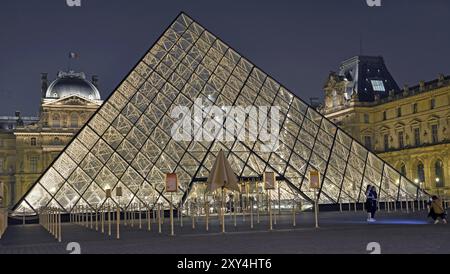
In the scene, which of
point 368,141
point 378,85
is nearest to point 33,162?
point 368,141

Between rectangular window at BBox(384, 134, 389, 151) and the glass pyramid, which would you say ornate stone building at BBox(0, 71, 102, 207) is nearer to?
rectangular window at BBox(384, 134, 389, 151)

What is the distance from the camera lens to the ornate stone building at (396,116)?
2045 inches

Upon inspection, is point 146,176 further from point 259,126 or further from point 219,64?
point 219,64

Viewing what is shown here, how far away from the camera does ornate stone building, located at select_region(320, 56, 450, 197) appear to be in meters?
51.9

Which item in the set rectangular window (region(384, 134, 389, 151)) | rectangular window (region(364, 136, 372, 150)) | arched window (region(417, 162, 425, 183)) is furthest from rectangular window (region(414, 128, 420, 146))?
rectangular window (region(364, 136, 372, 150))

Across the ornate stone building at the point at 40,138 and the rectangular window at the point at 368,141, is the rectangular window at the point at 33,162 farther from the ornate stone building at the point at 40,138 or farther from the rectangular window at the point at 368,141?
the rectangular window at the point at 368,141

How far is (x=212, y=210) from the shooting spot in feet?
96.0

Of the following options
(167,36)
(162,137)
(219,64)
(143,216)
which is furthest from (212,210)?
(167,36)

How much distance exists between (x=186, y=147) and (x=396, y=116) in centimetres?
3817

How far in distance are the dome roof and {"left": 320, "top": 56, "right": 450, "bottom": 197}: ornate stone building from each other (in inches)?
1098

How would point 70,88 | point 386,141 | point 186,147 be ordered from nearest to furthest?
point 186,147
point 386,141
point 70,88

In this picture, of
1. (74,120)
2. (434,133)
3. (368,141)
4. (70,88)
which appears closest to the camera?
(434,133)

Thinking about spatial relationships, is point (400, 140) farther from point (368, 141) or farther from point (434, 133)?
point (434, 133)

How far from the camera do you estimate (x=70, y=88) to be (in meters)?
71.5
